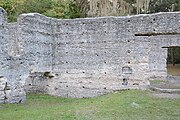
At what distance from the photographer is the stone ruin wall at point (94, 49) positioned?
58.5ft

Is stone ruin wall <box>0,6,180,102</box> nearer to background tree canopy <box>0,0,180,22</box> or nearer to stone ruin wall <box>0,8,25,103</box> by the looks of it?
stone ruin wall <box>0,8,25,103</box>

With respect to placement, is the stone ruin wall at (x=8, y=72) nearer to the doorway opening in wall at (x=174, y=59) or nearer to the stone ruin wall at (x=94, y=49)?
the stone ruin wall at (x=94, y=49)

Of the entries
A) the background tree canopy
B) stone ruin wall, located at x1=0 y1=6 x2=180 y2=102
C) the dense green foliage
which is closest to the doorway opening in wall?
the background tree canopy

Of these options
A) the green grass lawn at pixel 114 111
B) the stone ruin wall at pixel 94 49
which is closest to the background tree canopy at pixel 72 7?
the stone ruin wall at pixel 94 49

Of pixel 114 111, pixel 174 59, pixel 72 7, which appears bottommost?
pixel 114 111

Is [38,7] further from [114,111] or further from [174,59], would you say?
[114,111]

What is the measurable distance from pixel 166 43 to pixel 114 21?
282 cm

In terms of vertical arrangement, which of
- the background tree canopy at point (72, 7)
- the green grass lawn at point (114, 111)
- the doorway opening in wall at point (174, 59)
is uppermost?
the background tree canopy at point (72, 7)

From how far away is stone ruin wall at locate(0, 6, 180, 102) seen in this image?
17.8m

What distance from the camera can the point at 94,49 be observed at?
736 inches

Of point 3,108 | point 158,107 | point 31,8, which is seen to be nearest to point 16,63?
point 3,108

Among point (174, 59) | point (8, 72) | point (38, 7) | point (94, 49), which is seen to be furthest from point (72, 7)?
point (8, 72)

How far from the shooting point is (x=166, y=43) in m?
18.0

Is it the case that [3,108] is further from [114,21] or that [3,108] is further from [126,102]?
[114,21]
